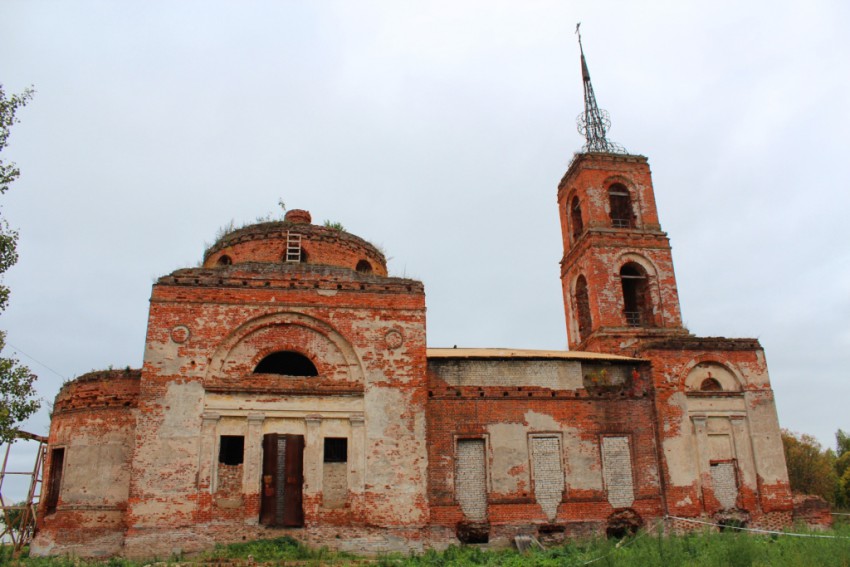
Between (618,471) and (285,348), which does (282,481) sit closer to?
(285,348)

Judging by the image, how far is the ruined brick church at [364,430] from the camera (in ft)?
46.5

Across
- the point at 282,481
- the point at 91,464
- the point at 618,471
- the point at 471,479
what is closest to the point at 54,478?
the point at 91,464

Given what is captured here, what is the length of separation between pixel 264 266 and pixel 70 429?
5879 mm

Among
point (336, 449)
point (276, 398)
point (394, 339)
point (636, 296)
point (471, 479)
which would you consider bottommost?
point (471, 479)

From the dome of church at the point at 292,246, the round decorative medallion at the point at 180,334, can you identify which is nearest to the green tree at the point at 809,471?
the dome of church at the point at 292,246

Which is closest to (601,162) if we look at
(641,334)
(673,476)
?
(641,334)

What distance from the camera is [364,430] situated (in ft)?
49.0

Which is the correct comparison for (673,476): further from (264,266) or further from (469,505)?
(264,266)

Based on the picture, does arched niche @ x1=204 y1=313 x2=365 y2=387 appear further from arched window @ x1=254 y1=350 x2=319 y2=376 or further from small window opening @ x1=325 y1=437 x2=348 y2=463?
small window opening @ x1=325 y1=437 x2=348 y2=463

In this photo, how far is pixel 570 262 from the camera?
24766mm

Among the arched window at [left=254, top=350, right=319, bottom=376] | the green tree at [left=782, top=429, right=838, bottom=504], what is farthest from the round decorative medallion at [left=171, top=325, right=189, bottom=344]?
the green tree at [left=782, top=429, right=838, bottom=504]

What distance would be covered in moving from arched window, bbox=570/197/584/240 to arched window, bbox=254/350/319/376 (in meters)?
12.9

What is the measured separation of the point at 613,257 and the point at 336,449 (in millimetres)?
12428

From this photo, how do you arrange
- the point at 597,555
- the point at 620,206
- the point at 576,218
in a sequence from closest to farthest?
the point at 597,555
the point at 620,206
the point at 576,218
